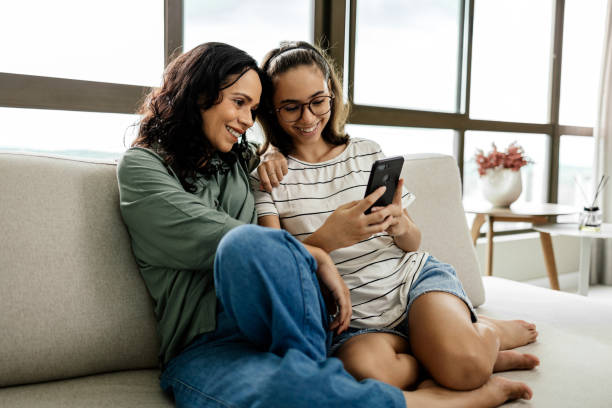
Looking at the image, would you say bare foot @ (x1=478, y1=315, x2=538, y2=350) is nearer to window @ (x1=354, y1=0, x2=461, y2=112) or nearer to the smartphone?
the smartphone

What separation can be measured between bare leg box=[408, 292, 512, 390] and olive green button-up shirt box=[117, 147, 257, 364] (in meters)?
0.44

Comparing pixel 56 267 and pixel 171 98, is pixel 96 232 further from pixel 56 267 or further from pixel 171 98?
pixel 171 98

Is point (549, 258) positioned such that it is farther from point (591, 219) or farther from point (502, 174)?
point (502, 174)

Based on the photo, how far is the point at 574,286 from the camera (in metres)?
3.62

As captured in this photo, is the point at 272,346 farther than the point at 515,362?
No

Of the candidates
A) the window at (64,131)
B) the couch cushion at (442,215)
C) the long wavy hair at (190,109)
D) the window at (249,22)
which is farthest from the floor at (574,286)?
the long wavy hair at (190,109)

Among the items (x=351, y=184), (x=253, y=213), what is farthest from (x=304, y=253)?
(x=351, y=184)

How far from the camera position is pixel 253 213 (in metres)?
1.21

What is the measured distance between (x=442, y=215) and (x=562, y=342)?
482 millimetres

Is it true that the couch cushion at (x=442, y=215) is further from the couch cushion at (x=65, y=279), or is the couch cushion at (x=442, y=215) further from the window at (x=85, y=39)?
the window at (x=85, y=39)

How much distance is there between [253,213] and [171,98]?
0.33m

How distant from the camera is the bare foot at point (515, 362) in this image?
110 centimetres

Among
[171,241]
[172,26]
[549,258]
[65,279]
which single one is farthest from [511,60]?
[65,279]

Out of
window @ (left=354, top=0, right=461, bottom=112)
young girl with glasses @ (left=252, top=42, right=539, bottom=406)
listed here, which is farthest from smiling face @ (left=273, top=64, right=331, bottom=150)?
window @ (left=354, top=0, right=461, bottom=112)
